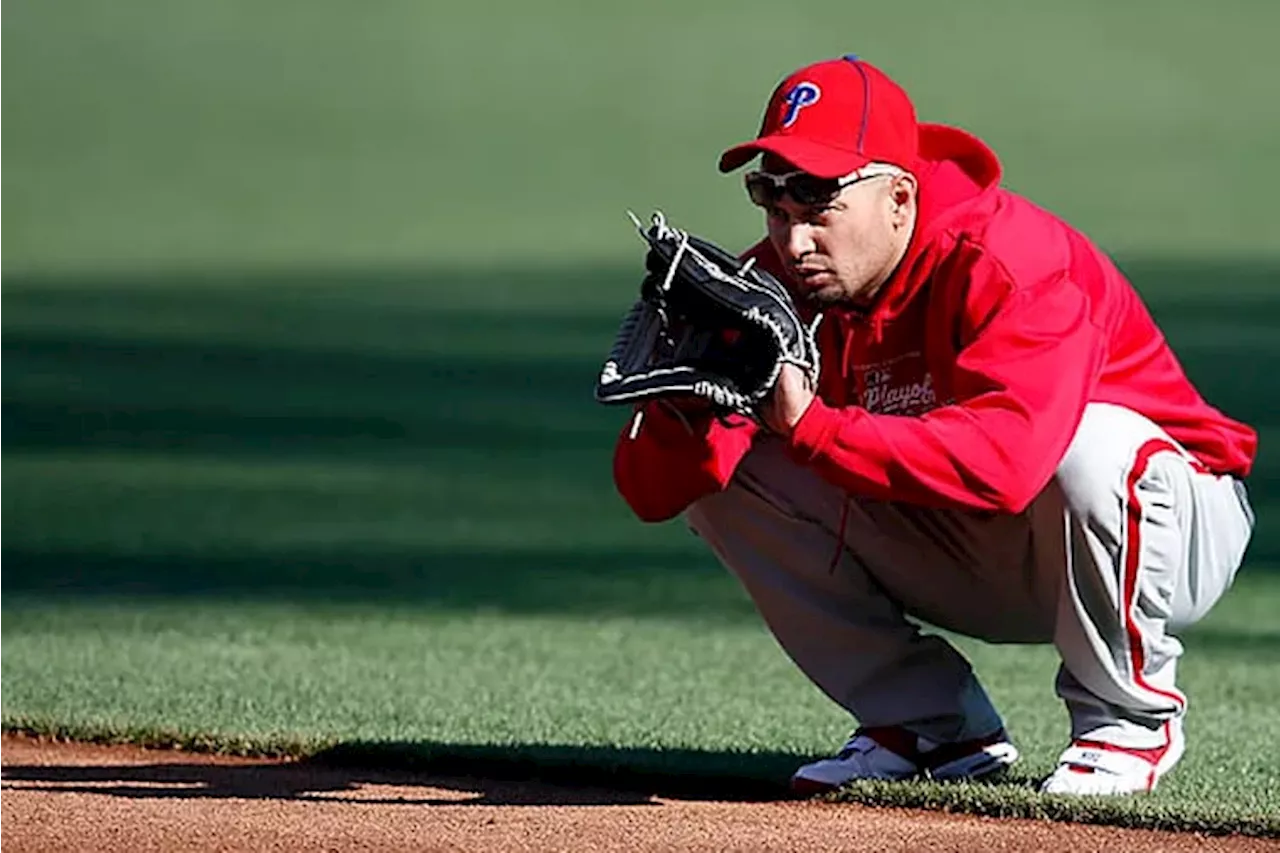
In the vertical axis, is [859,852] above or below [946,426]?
below

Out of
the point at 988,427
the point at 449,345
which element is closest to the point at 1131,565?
the point at 988,427

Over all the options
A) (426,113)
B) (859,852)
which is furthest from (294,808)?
(426,113)

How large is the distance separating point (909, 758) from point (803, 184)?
1114 millimetres

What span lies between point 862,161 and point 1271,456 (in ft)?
15.4

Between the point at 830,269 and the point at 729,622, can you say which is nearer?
the point at 830,269

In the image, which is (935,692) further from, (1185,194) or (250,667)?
(1185,194)

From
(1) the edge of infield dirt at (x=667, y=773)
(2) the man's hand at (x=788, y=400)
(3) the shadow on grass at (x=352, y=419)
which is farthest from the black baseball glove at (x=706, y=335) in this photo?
(3) the shadow on grass at (x=352, y=419)

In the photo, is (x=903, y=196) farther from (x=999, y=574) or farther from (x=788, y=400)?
(x=999, y=574)

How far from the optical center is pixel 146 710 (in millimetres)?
5297

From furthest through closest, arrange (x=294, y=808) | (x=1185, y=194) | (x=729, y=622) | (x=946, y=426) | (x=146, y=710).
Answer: (x=1185, y=194) < (x=729, y=622) < (x=146, y=710) < (x=294, y=808) < (x=946, y=426)

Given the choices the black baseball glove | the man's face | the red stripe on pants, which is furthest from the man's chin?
the red stripe on pants

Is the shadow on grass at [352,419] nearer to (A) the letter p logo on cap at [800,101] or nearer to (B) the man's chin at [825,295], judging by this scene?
(B) the man's chin at [825,295]

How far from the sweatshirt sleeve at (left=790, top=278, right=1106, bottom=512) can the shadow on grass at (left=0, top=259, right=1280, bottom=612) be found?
2688 mm

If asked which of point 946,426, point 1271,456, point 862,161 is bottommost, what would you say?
Result: point 1271,456
